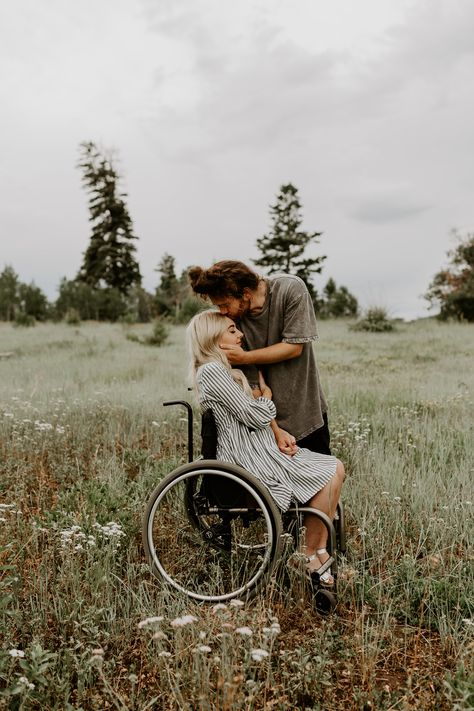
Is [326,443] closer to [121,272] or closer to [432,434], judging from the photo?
[432,434]

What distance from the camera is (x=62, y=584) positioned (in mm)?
3369

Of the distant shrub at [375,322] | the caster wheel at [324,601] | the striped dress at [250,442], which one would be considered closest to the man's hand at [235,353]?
the striped dress at [250,442]

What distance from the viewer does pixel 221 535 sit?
345 cm

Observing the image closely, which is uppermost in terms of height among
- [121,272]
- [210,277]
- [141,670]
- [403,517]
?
[121,272]

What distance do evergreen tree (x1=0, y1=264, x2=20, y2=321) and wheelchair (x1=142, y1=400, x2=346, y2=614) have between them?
44.2 m

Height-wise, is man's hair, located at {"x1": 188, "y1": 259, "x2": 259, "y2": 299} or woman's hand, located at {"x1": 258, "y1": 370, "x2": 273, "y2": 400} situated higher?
man's hair, located at {"x1": 188, "y1": 259, "x2": 259, "y2": 299}

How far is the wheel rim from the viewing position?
323 cm

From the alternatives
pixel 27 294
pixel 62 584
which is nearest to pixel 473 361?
pixel 62 584

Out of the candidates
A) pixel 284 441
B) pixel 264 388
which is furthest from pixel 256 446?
pixel 264 388

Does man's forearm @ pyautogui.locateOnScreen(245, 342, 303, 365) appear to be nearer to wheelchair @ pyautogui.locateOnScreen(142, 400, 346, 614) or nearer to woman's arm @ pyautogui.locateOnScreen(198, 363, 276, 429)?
woman's arm @ pyautogui.locateOnScreen(198, 363, 276, 429)

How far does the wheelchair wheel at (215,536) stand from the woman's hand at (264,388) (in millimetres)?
648

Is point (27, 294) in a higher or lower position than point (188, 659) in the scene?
higher

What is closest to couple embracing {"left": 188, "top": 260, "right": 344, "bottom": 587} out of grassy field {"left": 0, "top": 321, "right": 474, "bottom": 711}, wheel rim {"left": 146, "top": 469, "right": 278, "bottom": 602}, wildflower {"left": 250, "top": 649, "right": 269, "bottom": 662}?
wheel rim {"left": 146, "top": 469, "right": 278, "bottom": 602}

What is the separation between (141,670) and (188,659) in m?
0.27
